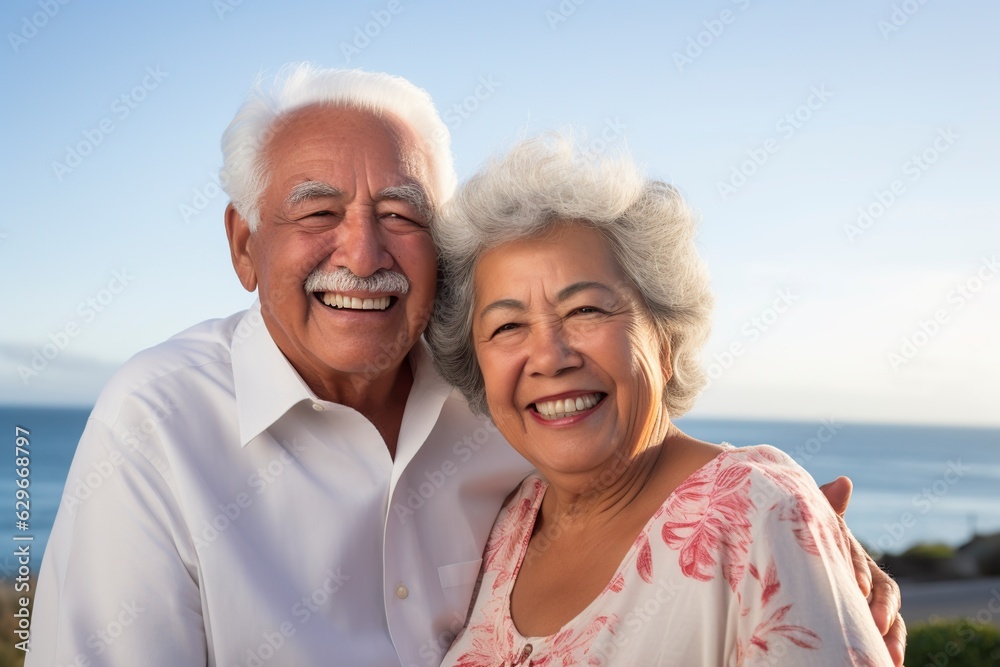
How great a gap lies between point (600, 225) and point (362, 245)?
2.37 ft

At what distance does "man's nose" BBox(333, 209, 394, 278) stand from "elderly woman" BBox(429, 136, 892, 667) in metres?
0.20

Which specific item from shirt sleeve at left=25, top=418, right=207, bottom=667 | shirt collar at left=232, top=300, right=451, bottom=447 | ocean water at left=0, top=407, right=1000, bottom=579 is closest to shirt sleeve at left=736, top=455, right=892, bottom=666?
shirt collar at left=232, top=300, right=451, bottom=447

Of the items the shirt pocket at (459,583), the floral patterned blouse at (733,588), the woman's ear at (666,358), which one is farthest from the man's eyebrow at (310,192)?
the floral patterned blouse at (733,588)

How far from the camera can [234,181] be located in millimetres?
2889

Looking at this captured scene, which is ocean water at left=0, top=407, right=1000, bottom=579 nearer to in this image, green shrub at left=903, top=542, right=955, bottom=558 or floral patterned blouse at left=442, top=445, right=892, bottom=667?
green shrub at left=903, top=542, right=955, bottom=558

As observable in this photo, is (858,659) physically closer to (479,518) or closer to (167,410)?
(479,518)

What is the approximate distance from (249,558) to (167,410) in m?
0.49

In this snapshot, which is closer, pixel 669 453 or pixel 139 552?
pixel 139 552

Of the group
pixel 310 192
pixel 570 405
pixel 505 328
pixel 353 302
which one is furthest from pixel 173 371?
pixel 570 405

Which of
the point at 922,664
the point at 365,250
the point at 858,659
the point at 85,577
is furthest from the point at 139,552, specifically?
the point at 922,664

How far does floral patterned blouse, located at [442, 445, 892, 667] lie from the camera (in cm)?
192

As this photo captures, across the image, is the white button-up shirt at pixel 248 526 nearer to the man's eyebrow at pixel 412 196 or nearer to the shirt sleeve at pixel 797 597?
the man's eyebrow at pixel 412 196

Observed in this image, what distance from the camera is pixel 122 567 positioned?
2365mm

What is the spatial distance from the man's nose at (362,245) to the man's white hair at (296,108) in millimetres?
237
